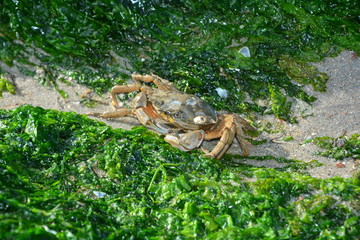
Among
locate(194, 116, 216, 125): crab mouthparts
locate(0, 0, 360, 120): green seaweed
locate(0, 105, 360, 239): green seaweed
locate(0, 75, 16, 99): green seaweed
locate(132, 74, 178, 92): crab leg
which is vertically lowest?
locate(0, 75, 16, 99): green seaweed

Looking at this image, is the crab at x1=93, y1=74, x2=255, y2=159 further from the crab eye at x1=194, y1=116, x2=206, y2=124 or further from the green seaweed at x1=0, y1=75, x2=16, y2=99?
the green seaweed at x1=0, y1=75, x2=16, y2=99

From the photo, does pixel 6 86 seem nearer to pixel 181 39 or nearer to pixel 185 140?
pixel 181 39

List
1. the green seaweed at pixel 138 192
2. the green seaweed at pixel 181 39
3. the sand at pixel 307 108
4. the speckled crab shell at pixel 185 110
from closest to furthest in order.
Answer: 1. the green seaweed at pixel 138 192
2. the sand at pixel 307 108
3. the speckled crab shell at pixel 185 110
4. the green seaweed at pixel 181 39

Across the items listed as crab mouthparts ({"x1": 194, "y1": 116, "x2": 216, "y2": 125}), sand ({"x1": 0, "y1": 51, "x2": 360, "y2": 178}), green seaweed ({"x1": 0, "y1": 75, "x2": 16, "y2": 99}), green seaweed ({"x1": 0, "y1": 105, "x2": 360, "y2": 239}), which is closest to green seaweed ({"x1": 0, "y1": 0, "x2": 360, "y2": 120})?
sand ({"x1": 0, "y1": 51, "x2": 360, "y2": 178})

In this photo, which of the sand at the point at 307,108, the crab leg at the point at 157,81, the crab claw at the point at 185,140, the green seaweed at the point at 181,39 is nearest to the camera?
the crab claw at the point at 185,140

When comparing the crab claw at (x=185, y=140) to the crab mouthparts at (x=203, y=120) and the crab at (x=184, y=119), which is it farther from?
the crab mouthparts at (x=203, y=120)

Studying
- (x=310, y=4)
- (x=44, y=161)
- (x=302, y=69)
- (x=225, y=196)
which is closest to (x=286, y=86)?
(x=302, y=69)

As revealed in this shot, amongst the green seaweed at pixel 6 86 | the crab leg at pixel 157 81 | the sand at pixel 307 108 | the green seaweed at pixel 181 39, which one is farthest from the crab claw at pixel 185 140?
the green seaweed at pixel 6 86
